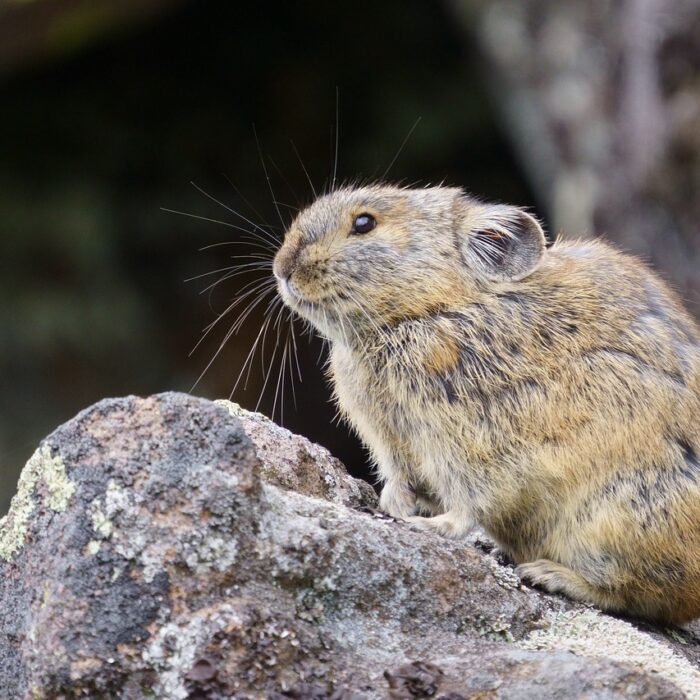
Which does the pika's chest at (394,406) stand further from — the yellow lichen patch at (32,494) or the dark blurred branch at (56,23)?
the dark blurred branch at (56,23)

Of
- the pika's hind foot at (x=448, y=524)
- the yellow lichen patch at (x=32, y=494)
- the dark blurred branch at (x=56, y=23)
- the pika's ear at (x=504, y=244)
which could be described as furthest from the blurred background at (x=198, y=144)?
the yellow lichen patch at (x=32, y=494)

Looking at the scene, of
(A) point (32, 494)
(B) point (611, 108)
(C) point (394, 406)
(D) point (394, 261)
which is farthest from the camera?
(B) point (611, 108)

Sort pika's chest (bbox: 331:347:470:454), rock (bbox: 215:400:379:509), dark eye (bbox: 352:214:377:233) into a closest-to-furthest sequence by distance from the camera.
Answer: rock (bbox: 215:400:379:509) < pika's chest (bbox: 331:347:470:454) < dark eye (bbox: 352:214:377:233)

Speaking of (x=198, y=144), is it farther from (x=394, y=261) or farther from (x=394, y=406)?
(x=394, y=406)

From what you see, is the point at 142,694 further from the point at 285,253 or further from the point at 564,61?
the point at 564,61

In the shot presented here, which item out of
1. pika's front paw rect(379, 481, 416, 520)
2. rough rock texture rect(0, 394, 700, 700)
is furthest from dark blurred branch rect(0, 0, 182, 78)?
rough rock texture rect(0, 394, 700, 700)

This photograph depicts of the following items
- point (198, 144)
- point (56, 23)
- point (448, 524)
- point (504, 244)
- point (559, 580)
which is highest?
point (56, 23)

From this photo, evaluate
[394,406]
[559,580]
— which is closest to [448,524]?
[559,580]

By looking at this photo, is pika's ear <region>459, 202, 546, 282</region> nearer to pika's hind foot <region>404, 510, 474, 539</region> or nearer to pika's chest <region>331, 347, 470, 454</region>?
pika's chest <region>331, 347, 470, 454</region>
